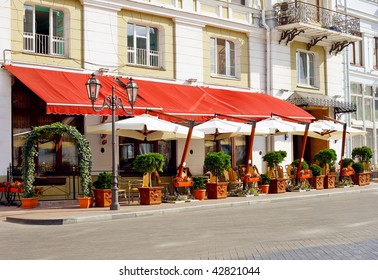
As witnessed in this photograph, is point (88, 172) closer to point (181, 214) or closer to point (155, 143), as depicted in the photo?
point (181, 214)

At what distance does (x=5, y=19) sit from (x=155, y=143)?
7369 millimetres

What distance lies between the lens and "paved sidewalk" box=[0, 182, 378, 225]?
15367 millimetres

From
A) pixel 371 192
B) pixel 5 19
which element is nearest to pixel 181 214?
pixel 5 19

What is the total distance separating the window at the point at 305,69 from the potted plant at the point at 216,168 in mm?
10591

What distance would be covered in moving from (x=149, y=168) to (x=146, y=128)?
146 centimetres

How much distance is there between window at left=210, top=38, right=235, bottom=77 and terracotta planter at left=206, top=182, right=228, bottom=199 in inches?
273

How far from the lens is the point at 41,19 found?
21.4 metres

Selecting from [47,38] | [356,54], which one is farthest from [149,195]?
[356,54]

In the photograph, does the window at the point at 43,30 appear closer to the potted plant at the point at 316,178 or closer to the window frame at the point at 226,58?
the window frame at the point at 226,58

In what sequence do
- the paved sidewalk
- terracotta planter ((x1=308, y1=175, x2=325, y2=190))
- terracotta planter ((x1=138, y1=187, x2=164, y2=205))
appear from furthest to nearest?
terracotta planter ((x1=308, y1=175, x2=325, y2=190)) < terracotta planter ((x1=138, y1=187, x2=164, y2=205)) < the paved sidewalk

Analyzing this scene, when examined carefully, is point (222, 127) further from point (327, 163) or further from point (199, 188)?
point (327, 163)

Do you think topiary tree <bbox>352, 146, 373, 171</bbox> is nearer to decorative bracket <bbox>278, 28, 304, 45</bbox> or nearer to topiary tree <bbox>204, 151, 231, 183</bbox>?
decorative bracket <bbox>278, 28, 304, 45</bbox>

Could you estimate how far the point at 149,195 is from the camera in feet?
62.3

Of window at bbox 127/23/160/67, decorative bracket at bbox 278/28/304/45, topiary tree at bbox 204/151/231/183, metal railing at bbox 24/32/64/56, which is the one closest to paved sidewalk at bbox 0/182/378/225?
topiary tree at bbox 204/151/231/183
